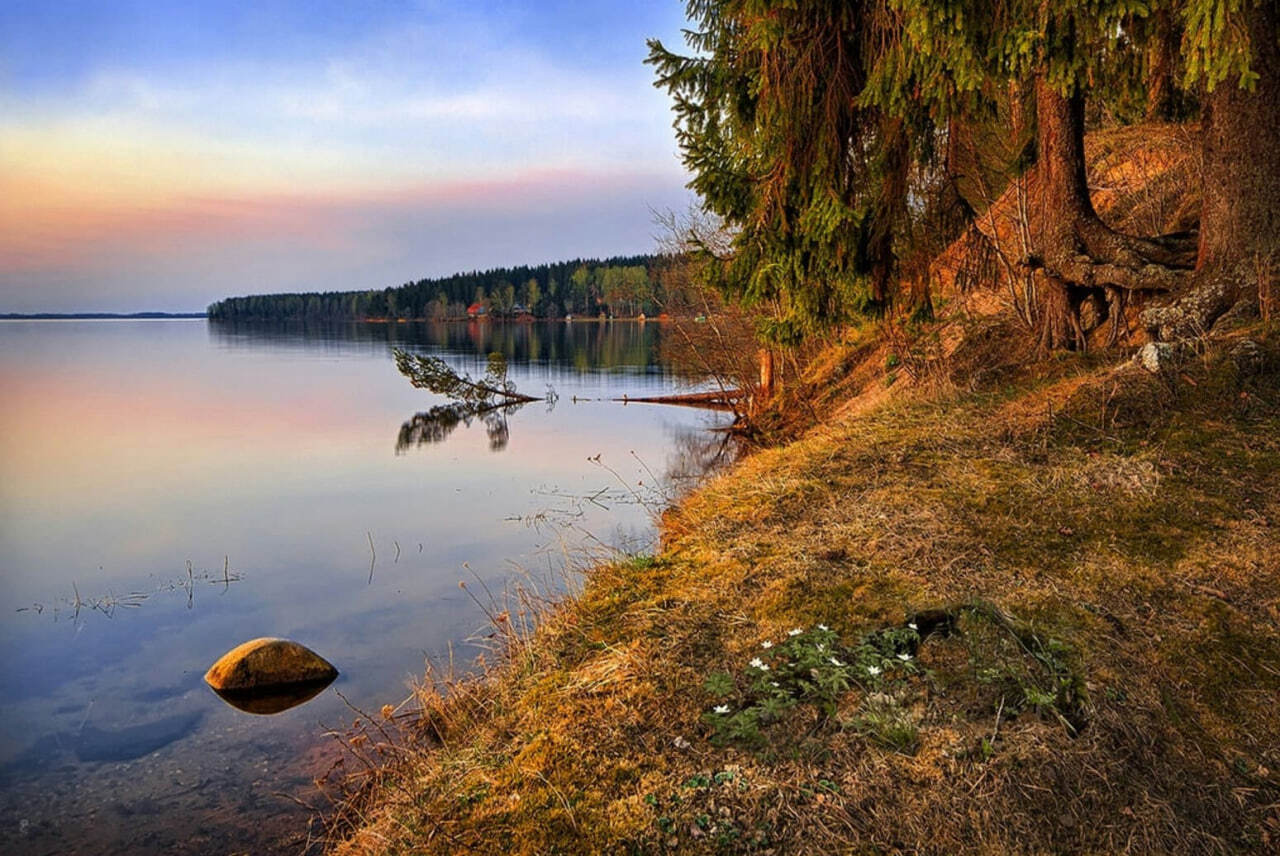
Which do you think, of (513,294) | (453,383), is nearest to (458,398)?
(453,383)

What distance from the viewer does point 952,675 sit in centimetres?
349

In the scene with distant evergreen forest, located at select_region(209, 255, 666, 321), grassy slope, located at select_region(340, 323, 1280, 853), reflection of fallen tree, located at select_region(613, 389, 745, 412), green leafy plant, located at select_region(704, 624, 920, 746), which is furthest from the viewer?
distant evergreen forest, located at select_region(209, 255, 666, 321)

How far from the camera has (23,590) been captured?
10.4 metres

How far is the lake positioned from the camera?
5.97 meters

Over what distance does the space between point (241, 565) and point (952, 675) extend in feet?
35.8

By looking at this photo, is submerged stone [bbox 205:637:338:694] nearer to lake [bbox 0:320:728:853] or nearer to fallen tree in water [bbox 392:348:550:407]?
lake [bbox 0:320:728:853]

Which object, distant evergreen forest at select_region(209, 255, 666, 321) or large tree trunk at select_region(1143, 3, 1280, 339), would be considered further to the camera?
distant evergreen forest at select_region(209, 255, 666, 321)

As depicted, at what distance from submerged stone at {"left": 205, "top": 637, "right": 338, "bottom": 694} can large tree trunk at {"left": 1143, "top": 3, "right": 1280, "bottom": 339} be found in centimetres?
850

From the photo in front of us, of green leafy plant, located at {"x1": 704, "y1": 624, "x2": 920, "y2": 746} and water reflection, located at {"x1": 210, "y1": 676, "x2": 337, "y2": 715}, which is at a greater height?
green leafy plant, located at {"x1": 704, "y1": 624, "x2": 920, "y2": 746}

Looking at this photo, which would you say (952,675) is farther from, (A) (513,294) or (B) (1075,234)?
(A) (513,294)

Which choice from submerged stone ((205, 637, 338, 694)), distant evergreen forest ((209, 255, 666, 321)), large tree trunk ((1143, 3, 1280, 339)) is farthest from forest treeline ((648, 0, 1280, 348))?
distant evergreen forest ((209, 255, 666, 321))

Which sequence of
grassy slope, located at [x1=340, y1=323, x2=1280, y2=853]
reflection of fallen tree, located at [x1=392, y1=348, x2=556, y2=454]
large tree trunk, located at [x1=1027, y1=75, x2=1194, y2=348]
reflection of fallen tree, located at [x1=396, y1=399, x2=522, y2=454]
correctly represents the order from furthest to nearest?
reflection of fallen tree, located at [x1=392, y1=348, x2=556, y2=454] < reflection of fallen tree, located at [x1=396, y1=399, x2=522, y2=454] < large tree trunk, located at [x1=1027, y1=75, x2=1194, y2=348] < grassy slope, located at [x1=340, y1=323, x2=1280, y2=853]

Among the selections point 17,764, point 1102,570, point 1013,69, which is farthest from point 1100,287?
point 17,764

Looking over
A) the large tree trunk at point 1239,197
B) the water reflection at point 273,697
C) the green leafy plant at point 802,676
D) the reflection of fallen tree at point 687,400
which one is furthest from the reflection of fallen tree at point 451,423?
the green leafy plant at point 802,676
